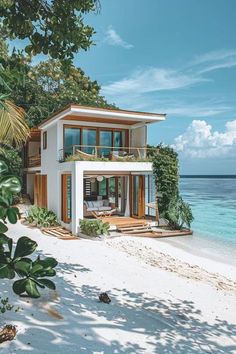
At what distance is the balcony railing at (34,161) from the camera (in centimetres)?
2269

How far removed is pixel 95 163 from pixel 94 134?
3.25m

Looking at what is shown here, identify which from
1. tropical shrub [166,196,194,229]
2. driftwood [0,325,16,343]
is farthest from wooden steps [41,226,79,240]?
driftwood [0,325,16,343]

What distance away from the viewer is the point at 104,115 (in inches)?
645

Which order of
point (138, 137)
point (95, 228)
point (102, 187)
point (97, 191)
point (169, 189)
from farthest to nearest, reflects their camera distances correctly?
point (102, 187), point (97, 191), point (138, 137), point (169, 189), point (95, 228)

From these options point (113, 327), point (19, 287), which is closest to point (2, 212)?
point (19, 287)

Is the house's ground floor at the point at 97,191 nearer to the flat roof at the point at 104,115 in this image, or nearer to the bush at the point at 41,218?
the bush at the point at 41,218

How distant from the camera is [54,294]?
6.11 m

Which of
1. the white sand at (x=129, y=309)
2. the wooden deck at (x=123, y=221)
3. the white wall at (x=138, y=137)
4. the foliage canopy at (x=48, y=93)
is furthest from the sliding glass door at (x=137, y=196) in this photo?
the foliage canopy at (x=48, y=93)

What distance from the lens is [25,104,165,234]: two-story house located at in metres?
15.8

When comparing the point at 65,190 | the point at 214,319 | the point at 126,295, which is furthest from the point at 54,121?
the point at 214,319

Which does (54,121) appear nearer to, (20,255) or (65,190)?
→ (65,190)

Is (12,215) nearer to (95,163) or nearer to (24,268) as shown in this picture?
(24,268)

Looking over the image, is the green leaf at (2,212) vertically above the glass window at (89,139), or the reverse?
the glass window at (89,139)

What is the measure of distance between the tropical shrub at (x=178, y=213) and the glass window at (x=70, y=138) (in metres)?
6.04
